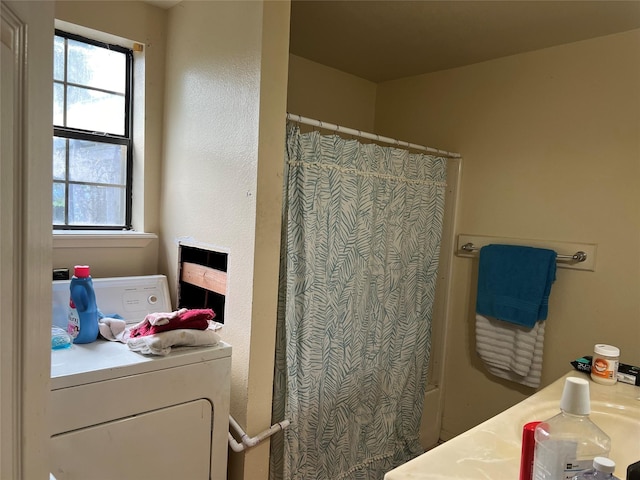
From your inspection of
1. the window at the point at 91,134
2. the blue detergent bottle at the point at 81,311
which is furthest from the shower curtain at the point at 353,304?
the window at the point at 91,134

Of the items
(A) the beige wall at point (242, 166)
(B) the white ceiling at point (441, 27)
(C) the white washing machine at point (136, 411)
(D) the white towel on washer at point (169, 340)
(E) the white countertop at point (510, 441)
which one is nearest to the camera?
(E) the white countertop at point (510, 441)

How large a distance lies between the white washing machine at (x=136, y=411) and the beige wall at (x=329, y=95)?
1.59 m

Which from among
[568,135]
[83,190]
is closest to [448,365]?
[568,135]

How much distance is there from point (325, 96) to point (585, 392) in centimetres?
227

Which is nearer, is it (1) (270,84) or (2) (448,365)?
(1) (270,84)

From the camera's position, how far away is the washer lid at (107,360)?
1242 mm

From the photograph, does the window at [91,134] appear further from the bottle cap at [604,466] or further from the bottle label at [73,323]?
the bottle cap at [604,466]

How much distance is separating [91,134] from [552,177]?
2256 millimetres

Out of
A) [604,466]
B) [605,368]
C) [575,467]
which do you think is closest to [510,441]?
[575,467]

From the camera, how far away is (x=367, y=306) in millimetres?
2027

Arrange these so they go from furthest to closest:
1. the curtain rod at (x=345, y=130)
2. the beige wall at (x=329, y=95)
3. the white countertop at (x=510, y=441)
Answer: the beige wall at (x=329, y=95) → the curtain rod at (x=345, y=130) → the white countertop at (x=510, y=441)

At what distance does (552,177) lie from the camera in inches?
84.2

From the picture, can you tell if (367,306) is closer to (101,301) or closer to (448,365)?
(448,365)

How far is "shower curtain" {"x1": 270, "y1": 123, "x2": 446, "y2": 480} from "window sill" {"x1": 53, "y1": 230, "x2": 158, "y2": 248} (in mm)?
795
